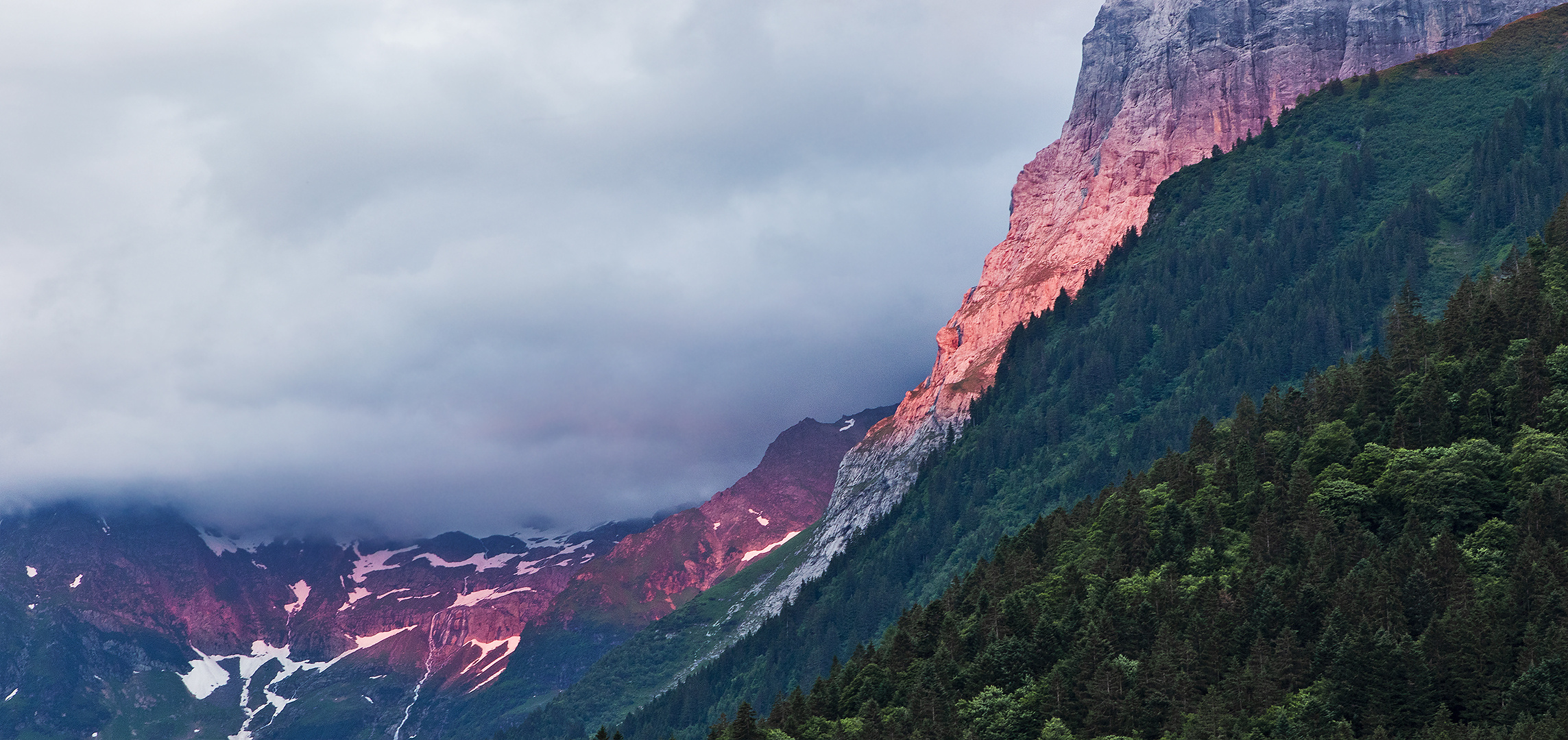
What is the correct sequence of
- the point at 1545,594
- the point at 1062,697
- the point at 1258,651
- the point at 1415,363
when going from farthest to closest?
1. the point at 1415,363
2. the point at 1062,697
3. the point at 1258,651
4. the point at 1545,594

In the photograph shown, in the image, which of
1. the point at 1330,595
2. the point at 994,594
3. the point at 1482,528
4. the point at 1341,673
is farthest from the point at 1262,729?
the point at 994,594

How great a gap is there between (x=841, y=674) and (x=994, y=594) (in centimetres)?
1756

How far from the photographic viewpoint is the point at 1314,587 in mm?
120812

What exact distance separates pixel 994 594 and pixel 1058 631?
1760 centimetres

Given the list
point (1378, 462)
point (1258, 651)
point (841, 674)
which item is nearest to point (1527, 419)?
point (1378, 462)

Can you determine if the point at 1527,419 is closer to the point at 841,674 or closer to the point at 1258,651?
the point at 1258,651

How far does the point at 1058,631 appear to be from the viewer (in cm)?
13962

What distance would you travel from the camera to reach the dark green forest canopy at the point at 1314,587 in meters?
107

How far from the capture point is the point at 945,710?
134 m

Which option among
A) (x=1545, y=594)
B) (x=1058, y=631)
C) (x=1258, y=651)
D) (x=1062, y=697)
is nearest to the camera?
(x=1545, y=594)

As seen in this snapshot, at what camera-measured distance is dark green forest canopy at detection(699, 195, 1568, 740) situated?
10669cm

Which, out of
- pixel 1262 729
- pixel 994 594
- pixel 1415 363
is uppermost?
pixel 1415 363

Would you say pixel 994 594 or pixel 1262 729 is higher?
pixel 994 594

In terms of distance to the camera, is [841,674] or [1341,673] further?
[841,674]
